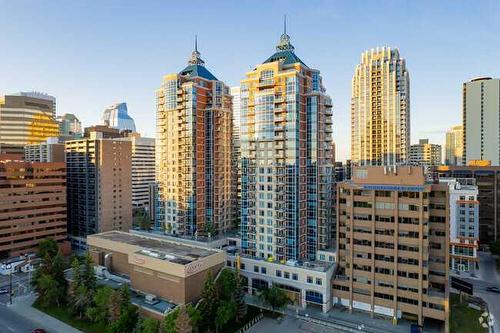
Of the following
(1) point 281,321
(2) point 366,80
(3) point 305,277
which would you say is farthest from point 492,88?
A: (1) point 281,321

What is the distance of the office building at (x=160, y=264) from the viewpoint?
61.6 meters

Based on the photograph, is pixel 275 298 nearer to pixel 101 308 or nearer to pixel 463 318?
pixel 101 308

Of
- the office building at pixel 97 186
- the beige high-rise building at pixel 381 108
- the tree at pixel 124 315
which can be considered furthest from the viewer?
the beige high-rise building at pixel 381 108

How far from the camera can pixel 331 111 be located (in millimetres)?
82375

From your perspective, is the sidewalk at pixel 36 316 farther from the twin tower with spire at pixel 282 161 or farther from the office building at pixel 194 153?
the twin tower with spire at pixel 282 161

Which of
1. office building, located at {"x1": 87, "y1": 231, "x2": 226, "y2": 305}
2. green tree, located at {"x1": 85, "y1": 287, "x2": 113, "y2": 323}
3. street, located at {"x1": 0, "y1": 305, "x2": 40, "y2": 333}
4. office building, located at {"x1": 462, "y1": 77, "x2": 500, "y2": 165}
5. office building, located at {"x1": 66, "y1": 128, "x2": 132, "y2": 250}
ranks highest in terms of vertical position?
office building, located at {"x1": 462, "y1": 77, "x2": 500, "y2": 165}

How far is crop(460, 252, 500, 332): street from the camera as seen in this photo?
216 feet

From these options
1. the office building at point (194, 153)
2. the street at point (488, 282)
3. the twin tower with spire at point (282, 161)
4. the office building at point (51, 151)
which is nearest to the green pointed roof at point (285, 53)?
the twin tower with spire at point (282, 161)

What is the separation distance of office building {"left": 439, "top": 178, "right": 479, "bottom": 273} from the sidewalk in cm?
9030

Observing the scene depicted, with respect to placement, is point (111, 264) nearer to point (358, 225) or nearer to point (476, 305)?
point (358, 225)

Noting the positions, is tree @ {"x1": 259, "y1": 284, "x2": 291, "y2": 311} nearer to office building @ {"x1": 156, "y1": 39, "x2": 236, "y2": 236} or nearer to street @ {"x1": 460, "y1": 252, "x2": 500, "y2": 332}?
office building @ {"x1": 156, "y1": 39, "x2": 236, "y2": 236}

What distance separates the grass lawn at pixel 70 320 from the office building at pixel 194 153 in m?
35.8

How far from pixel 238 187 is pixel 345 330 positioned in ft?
184

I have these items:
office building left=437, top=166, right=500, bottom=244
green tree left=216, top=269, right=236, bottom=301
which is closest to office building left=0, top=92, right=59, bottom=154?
green tree left=216, top=269, right=236, bottom=301
